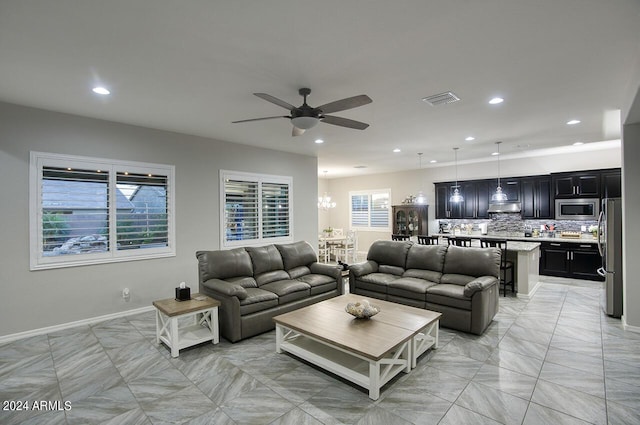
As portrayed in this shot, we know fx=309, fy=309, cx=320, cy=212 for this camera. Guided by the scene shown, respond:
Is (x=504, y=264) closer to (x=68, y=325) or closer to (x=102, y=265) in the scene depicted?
(x=102, y=265)

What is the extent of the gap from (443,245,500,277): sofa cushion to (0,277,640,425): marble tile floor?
31.7 inches

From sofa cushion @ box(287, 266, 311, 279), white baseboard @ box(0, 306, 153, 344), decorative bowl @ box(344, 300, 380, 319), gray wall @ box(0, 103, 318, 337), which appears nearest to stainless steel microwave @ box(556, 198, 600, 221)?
sofa cushion @ box(287, 266, 311, 279)

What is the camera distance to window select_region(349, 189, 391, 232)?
34.5 ft

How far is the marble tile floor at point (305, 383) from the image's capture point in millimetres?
2377

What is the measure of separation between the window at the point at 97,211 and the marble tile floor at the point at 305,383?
1.11 metres

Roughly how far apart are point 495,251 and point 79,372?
17.1 feet

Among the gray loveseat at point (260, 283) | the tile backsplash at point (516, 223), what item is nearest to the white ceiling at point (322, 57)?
the gray loveseat at point (260, 283)

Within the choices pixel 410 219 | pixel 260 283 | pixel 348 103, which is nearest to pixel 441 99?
pixel 348 103

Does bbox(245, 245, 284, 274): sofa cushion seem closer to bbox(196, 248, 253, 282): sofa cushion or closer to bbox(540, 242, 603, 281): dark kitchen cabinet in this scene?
bbox(196, 248, 253, 282): sofa cushion

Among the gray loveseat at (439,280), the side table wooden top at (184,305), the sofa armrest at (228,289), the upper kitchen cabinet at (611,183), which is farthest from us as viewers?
the upper kitchen cabinet at (611,183)

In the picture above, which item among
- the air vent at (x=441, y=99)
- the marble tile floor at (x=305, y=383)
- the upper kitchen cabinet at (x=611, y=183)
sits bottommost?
the marble tile floor at (x=305, y=383)

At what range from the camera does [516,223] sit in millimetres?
8031

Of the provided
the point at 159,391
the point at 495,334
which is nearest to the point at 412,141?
the point at 495,334

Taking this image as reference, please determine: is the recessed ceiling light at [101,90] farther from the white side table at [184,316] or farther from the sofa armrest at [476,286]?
the sofa armrest at [476,286]
